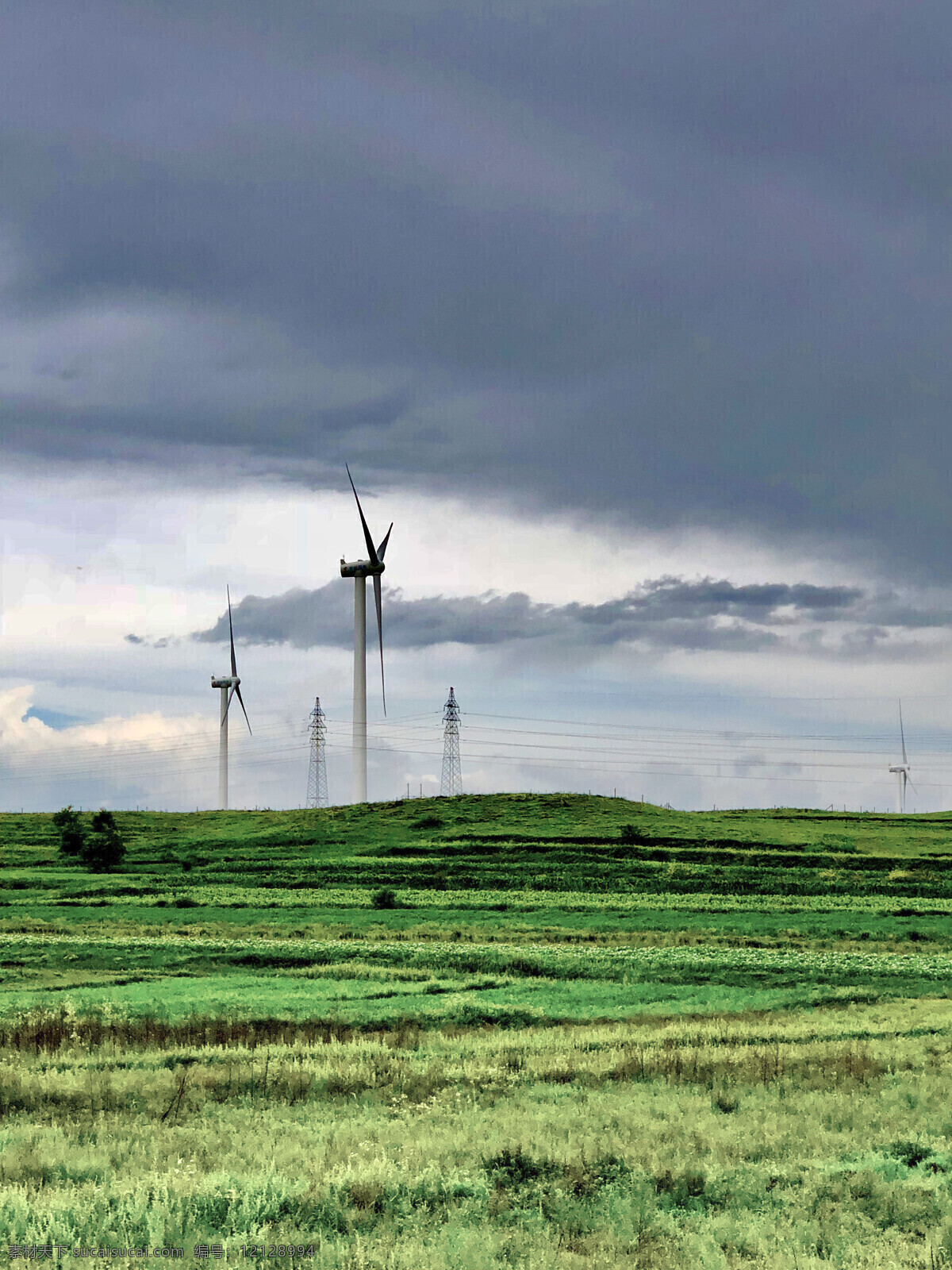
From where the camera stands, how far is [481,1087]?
22.7 meters

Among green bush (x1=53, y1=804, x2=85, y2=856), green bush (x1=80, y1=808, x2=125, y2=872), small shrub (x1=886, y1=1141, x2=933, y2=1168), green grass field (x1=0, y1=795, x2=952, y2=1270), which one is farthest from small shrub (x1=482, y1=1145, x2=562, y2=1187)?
green bush (x1=53, y1=804, x2=85, y2=856)

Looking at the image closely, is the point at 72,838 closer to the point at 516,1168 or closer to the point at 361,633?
the point at 361,633

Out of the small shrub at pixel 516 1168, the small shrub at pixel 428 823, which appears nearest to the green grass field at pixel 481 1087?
the small shrub at pixel 516 1168

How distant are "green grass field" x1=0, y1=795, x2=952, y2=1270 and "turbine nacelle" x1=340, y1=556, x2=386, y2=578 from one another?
7368cm

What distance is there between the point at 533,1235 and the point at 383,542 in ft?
448

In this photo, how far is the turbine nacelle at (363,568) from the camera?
144 metres

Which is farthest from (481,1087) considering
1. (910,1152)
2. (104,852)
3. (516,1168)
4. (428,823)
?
(428,823)

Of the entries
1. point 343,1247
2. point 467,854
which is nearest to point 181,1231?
point 343,1247

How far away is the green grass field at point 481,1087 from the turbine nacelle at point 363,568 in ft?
242

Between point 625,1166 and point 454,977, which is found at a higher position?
point 625,1166

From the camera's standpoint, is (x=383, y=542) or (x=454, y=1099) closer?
(x=454, y=1099)

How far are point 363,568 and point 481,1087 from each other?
123 metres

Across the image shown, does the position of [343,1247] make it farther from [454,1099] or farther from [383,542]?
[383,542]

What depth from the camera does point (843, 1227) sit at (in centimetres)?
1422
